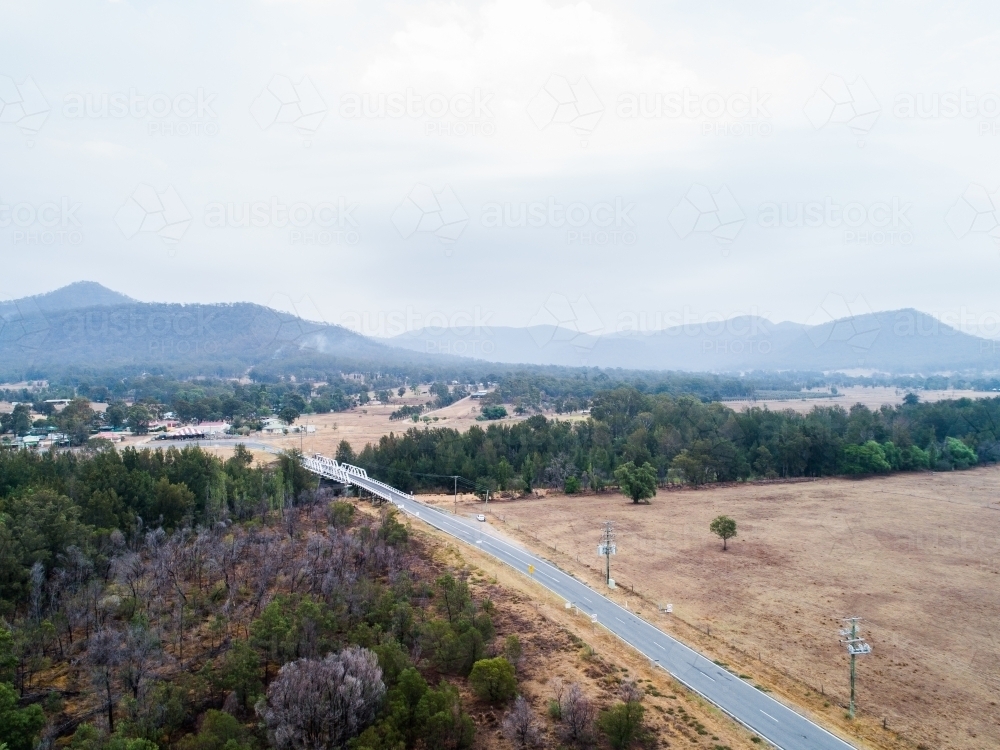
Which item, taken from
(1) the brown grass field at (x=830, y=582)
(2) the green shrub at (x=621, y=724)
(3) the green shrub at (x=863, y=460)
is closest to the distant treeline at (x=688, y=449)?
(3) the green shrub at (x=863, y=460)

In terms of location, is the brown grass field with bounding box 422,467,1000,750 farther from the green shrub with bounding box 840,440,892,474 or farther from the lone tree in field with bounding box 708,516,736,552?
the green shrub with bounding box 840,440,892,474

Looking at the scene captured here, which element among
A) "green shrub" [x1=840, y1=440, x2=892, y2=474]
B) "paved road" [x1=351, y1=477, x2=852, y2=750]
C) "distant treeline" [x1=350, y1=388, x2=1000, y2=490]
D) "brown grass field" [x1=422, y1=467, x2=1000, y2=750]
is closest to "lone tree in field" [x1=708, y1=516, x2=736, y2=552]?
"brown grass field" [x1=422, y1=467, x2=1000, y2=750]

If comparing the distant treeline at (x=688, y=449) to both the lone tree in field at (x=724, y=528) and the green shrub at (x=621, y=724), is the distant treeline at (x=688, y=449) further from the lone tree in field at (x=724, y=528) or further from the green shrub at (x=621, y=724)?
the green shrub at (x=621, y=724)

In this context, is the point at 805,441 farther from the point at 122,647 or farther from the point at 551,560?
the point at 122,647

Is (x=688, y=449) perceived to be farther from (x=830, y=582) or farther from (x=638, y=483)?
(x=830, y=582)

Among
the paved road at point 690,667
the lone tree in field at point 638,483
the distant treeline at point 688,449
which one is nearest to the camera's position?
the paved road at point 690,667
